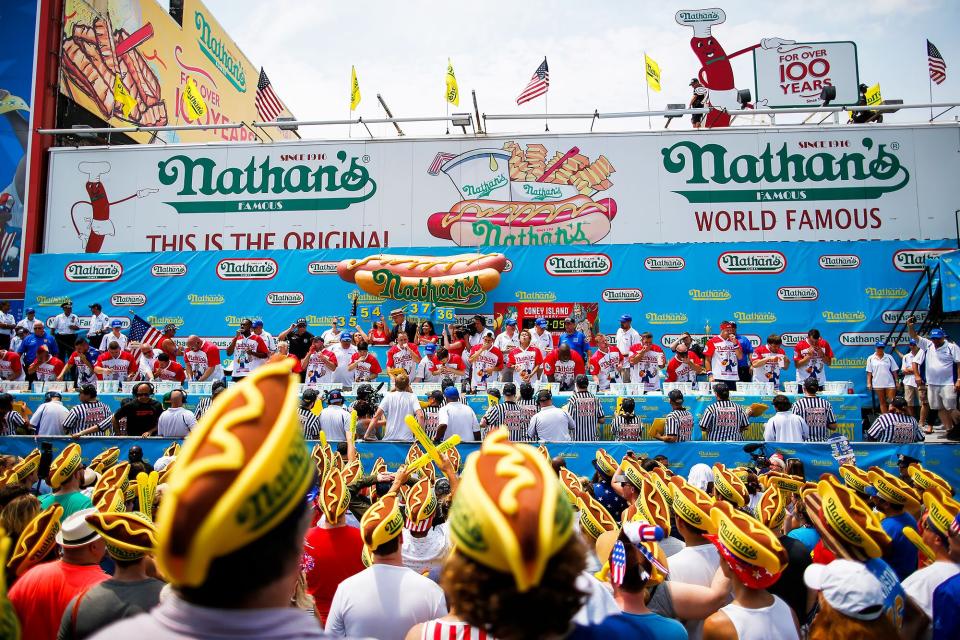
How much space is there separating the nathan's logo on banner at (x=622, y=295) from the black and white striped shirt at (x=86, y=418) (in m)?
10.6

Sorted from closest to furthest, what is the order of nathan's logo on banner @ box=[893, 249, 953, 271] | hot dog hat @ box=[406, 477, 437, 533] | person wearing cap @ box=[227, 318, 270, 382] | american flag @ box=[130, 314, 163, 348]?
hot dog hat @ box=[406, 477, 437, 533]
person wearing cap @ box=[227, 318, 270, 382]
american flag @ box=[130, 314, 163, 348]
nathan's logo on banner @ box=[893, 249, 953, 271]

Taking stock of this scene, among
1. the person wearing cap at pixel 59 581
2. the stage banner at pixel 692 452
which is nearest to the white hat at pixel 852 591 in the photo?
the person wearing cap at pixel 59 581

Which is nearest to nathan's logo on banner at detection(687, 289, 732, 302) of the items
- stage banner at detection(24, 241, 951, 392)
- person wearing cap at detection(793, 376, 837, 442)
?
stage banner at detection(24, 241, 951, 392)

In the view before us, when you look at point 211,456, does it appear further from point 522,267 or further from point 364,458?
point 522,267

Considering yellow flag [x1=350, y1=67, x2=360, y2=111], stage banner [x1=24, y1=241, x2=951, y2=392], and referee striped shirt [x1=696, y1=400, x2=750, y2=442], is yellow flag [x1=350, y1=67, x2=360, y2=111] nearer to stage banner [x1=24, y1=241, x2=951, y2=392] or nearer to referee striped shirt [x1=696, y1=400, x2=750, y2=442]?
stage banner [x1=24, y1=241, x2=951, y2=392]

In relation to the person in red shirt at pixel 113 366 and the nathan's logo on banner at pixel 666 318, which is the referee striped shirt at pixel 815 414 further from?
the person in red shirt at pixel 113 366

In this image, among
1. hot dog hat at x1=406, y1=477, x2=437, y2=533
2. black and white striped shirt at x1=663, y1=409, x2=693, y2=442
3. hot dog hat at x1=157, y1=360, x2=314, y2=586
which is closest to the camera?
hot dog hat at x1=157, y1=360, x2=314, y2=586

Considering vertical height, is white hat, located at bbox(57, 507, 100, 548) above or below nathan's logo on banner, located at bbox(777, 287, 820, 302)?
below

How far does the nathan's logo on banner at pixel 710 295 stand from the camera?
1628 cm

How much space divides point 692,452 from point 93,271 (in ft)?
51.3

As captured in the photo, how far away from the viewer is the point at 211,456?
145 cm

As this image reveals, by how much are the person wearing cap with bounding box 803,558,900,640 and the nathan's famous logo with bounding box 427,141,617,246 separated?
50.2ft

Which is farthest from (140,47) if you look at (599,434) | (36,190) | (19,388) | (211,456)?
(211,456)

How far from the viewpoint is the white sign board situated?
18.7 metres
